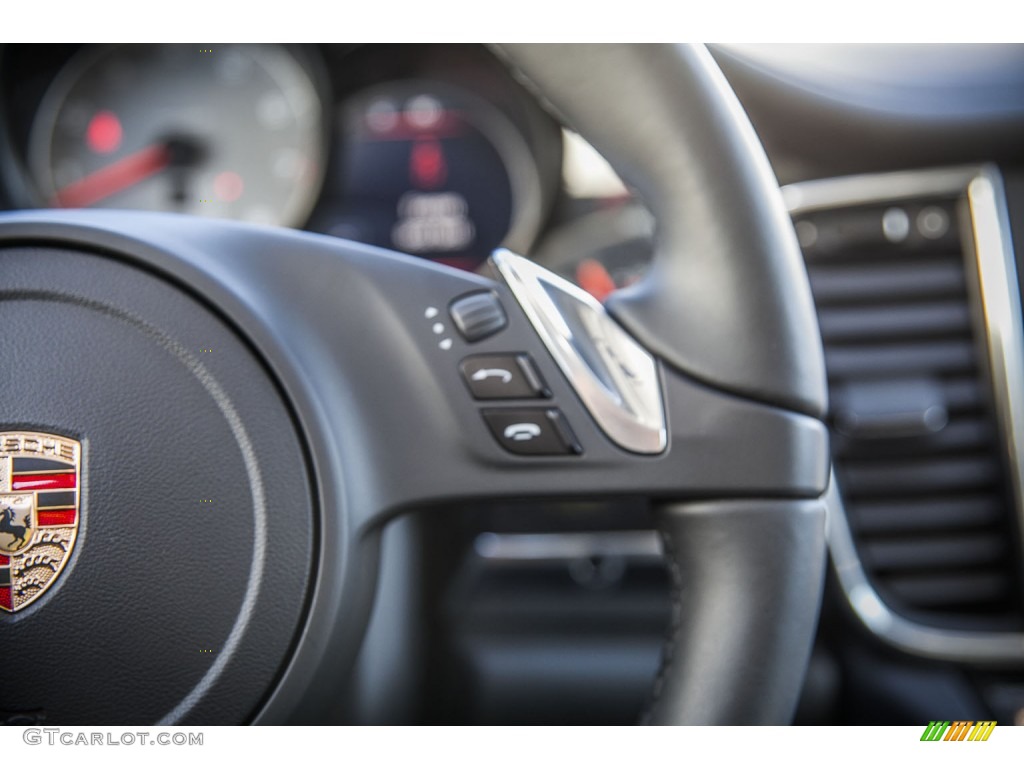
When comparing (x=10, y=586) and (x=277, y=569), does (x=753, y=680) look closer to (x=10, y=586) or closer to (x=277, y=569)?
(x=277, y=569)

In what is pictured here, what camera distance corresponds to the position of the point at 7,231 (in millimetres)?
522

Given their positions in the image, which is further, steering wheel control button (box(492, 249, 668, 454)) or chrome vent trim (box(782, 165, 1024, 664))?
chrome vent trim (box(782, 165, 1024, 664))

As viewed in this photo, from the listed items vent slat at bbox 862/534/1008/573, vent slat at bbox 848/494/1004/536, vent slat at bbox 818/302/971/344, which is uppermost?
vent slat at bbox 818/302/971/344

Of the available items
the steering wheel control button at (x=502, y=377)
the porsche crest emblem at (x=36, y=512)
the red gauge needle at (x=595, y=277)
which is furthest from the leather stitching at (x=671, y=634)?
the red gauge needle at (x=595, y=277)

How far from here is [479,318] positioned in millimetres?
506

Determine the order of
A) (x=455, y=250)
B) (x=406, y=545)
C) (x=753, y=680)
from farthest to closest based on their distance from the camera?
(x=455, y=250) < (x=406, y=545) < (x=753, y=680)

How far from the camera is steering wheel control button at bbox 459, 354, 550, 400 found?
502mm

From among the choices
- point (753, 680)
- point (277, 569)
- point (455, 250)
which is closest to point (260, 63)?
point (455, 250)

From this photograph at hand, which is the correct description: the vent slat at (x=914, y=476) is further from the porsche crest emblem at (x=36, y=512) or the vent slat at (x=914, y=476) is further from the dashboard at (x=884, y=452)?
the porsche crest emblem at (x=36, y=512)

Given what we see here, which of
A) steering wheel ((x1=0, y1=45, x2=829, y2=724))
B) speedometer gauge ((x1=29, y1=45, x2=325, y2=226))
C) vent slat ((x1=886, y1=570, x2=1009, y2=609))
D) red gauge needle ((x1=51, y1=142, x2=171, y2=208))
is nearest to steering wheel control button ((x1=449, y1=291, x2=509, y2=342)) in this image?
steering wheel ((x1=0, y1=45, x2=829, y2=724))

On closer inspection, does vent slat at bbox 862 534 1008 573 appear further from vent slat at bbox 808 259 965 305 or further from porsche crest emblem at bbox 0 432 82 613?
porsche crest emblem at bbox 0 432 82 613
